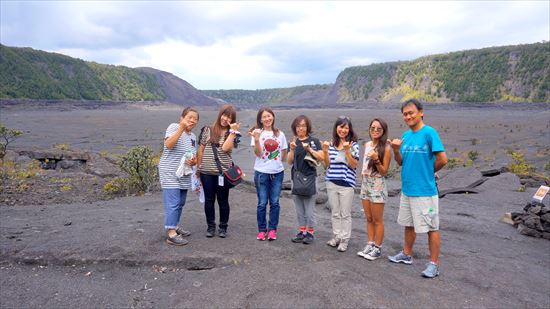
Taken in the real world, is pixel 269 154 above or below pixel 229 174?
above

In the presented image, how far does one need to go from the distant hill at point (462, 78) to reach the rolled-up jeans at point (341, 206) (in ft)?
213

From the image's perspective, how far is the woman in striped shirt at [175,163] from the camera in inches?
199

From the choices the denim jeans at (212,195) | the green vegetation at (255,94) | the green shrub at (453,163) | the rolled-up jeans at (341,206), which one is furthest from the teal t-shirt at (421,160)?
the green vegetation at (255,94)

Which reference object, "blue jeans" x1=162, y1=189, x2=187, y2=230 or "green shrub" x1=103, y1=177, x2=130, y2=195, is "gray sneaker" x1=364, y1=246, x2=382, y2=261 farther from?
"green shrub" x1=103, y1=177, x2=130, y2=195

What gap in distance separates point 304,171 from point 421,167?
1445mm

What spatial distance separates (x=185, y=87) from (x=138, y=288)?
117958 millimetres

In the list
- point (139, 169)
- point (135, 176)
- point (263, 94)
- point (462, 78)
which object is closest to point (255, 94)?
point (263, 94)

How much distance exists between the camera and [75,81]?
254ft

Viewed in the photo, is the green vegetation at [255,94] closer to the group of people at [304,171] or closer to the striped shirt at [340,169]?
the group of people at [304,171]

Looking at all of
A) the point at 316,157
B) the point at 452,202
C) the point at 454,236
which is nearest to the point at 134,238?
the point at 316,157

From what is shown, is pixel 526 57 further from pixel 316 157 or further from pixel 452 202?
pixel 316 157

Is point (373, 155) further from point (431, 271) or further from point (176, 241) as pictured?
point (176, 241)

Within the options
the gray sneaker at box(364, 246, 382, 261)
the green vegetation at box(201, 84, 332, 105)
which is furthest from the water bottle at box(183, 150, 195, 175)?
the green vegetation at box(201, 84, 332, 105)

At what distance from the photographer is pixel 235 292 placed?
4.09m
